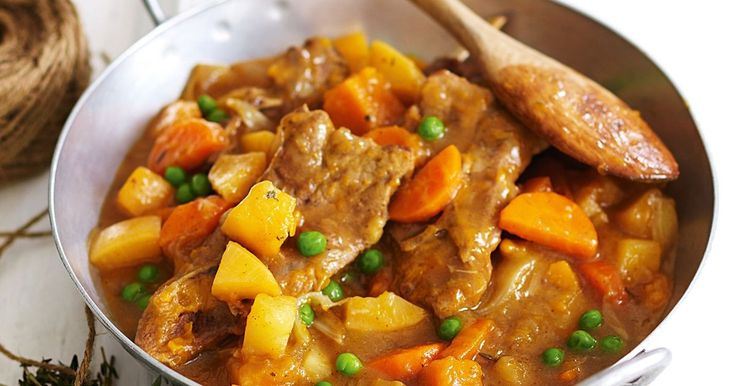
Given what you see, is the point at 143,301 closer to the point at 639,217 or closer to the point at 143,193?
the point at 143,193

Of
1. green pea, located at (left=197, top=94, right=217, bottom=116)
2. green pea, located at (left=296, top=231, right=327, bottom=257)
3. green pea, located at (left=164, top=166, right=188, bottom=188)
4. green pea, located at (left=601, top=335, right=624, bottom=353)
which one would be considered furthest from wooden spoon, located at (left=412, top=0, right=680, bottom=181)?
green pea, located at (left=164, top=166, right=188, bottom=188)

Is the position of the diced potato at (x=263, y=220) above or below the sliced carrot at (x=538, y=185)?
above

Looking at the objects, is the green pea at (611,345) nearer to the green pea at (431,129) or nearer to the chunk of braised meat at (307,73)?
the green pea at (431,129)

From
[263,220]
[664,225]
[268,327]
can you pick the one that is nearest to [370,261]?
[263,220]

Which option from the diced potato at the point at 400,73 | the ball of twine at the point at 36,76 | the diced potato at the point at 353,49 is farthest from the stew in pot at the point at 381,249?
the ball of twine at the point at 36,76

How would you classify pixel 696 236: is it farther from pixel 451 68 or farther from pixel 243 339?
pixel 243 339

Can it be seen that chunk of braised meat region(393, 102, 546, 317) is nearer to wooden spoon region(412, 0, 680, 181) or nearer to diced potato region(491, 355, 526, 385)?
wooden spoon region(412, 0, 680, 181)
